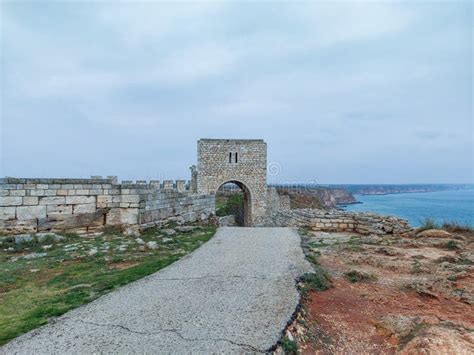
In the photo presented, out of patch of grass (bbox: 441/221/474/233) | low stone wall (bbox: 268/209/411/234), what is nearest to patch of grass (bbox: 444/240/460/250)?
low stone wall (bbox: 268/209/411/234)

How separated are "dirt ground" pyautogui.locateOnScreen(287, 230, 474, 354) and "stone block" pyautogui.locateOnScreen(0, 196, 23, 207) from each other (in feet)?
23.6

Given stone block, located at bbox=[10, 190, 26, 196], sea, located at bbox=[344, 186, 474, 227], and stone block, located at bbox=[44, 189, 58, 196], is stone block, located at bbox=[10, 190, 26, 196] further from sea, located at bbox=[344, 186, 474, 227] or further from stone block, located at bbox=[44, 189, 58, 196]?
sea, located at bbox=[344, 186, 474, 227]

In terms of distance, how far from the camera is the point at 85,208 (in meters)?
8.95

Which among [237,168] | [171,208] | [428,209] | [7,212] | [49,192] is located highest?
[237,168]

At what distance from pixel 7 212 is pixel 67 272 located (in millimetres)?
3866

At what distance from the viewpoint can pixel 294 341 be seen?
3168mm

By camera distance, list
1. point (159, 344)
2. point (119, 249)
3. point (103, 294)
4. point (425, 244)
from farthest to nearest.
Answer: point (425, 244)
point (119, 249)
point (103, 294)
point (159, 344)

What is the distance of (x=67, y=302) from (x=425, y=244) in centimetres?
802

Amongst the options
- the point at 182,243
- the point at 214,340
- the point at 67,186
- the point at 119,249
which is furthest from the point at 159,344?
the point at 67,186

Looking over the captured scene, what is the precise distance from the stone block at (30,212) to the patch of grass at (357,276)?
24.6ft

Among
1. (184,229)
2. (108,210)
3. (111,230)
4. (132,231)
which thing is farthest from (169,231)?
(108,210)

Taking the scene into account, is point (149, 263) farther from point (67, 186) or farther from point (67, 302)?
point (67, 186)

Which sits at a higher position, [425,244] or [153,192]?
[153,192]

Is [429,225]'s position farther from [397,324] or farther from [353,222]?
[397,324]
